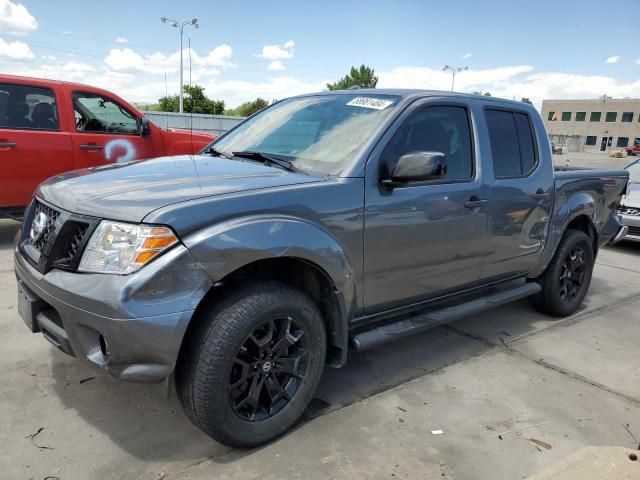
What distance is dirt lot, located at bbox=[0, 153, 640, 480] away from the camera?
8.10ft

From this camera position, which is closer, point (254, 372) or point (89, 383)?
point (254, 372)

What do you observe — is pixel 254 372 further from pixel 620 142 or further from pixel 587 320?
pixel 620 142

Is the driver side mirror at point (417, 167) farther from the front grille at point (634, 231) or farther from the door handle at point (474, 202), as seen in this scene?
the front grille at point (634, 231)

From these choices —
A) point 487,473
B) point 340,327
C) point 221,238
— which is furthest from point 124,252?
point 487,473

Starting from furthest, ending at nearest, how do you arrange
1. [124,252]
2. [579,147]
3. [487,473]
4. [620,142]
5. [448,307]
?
[620,142] → [579,147] → [448,307] → [487,473] → [124,252]

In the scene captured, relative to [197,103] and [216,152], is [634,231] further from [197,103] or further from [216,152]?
[197,103]

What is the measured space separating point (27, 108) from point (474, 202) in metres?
5.42

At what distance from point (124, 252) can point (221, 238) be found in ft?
1.34

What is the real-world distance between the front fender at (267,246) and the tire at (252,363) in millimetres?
185

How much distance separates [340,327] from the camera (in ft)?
9.31

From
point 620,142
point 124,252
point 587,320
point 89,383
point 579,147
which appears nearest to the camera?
point 124,252

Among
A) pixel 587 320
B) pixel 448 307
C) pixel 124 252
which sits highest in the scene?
pixel 124 252

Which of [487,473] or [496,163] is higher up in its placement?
[496,163]

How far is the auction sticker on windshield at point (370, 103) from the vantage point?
323 centimetres
